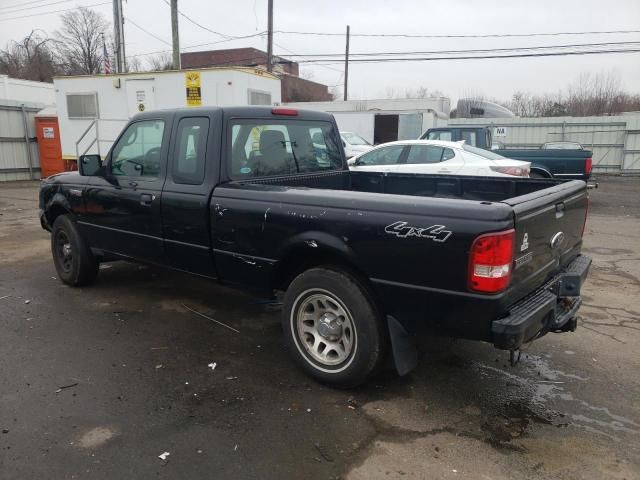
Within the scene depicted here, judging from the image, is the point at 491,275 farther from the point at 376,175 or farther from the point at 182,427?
the point at 376,175

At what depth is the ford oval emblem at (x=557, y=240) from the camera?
11.0 feet

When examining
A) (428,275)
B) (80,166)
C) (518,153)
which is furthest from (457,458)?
(518,153)

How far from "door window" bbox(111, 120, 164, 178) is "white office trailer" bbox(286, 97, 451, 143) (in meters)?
16.1

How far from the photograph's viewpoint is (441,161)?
32.7ft

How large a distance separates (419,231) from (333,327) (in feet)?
3.23

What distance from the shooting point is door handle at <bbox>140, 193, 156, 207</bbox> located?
173 inches

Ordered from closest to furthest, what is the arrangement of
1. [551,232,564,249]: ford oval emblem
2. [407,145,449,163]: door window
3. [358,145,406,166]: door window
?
[551,232,564,249]: ford oval emblem, [407,145,449,163]: door window, [358,145,406,166]: door window

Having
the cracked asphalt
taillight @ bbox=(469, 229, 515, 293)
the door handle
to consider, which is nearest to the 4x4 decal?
taillight @ bbox=(469, 229, 515, 293)

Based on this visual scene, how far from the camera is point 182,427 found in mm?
3064

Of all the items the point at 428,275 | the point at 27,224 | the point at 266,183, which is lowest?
the point at 27,224

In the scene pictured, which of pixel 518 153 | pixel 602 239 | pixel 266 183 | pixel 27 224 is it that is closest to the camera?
pixel 266 183

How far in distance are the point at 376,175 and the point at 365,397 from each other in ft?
7.52

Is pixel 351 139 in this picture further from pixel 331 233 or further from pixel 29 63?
pixel 29 63

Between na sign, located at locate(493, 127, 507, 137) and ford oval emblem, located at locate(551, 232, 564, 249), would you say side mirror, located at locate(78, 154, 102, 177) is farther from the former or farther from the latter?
na sign, located at locate(493, 127, 507, 137)
